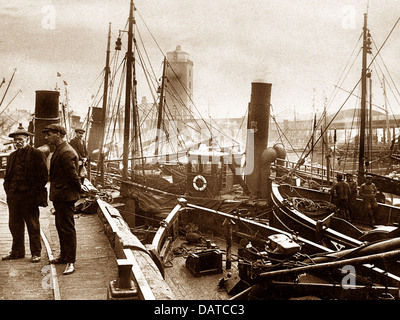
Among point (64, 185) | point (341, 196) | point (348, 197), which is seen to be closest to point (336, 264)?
point (64, 185)

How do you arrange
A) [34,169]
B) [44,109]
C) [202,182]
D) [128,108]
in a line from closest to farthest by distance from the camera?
[34,169]
[44,109]
[128,108]
[202,182]

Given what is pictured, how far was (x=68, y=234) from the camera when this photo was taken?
13.5ft

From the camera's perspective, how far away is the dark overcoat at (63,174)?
4008mm

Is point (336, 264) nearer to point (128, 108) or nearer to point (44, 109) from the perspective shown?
point (44, 109)

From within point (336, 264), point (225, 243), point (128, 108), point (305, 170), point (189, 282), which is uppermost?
point (128, 108)

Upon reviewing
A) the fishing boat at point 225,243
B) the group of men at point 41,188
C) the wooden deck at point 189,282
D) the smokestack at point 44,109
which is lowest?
the wooden deck at point 189,282

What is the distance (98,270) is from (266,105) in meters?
12.5

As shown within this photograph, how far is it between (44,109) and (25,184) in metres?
5.31

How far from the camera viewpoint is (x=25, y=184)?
4.22 meters

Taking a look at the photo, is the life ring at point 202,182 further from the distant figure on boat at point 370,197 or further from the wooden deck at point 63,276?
the wooden deck at point 63,276

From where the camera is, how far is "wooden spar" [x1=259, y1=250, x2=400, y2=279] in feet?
12.3

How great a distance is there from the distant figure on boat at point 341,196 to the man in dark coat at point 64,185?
876 cm

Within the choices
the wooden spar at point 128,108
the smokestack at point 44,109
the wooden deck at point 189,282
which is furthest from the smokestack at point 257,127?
the smokestack at point 44,109
